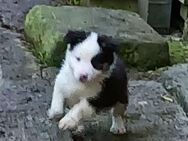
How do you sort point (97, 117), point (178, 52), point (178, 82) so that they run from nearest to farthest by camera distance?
point (97, 117), point (178, 82), point (178, 52)

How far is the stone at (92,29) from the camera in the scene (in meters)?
4.02

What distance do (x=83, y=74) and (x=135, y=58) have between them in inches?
61.0

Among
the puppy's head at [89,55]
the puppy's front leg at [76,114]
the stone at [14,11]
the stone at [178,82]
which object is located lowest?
the stone at [14,11]

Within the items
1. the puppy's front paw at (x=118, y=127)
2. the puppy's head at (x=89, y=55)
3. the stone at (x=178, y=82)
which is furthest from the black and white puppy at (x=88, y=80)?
the stone at (x=178, y=82)

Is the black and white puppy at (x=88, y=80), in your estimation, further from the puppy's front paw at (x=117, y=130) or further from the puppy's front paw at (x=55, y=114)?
the puppy's front paw at (x=117, y=130)

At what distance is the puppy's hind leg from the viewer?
10.0ft

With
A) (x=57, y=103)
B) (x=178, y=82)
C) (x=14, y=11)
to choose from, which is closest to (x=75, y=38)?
(x=57, y=103)

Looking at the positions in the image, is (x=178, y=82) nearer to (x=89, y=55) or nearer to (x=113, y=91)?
(x=113, y=91)

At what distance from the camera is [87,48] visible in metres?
2.71

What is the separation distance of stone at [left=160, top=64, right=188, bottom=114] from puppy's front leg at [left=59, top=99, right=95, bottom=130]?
0.86 metres

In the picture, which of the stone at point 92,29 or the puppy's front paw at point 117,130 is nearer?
the puppy's front paw at point 117,130

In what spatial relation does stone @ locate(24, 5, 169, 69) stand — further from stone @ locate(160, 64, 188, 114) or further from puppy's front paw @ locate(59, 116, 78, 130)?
puppy's front paw @ locate(59, 116, 78, 130)

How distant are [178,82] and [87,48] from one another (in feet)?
4.04

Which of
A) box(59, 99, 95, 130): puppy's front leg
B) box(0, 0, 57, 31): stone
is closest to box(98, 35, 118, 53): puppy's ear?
box(59, 99, 95, 130): puppy's front leg
